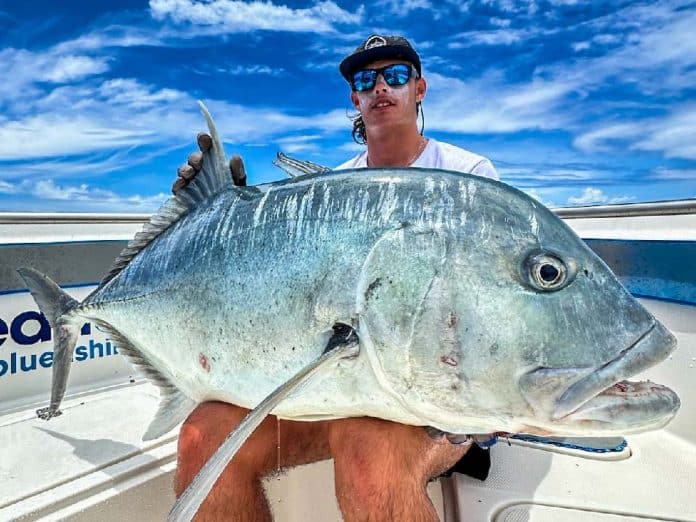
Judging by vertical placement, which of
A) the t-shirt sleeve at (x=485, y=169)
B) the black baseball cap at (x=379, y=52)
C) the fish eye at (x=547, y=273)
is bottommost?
the fish eye at (x=547, y=273)

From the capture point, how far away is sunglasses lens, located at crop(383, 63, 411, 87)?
242cm

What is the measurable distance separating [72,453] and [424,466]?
4.49 ft

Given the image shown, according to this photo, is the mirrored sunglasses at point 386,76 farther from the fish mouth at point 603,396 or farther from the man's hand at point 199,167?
the fish mouth at point 603,396

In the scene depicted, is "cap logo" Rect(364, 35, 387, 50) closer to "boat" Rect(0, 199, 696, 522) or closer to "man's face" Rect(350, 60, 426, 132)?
"man's face" Rect(350, 60, 426, 132)

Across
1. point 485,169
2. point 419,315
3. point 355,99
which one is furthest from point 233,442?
point 355,99

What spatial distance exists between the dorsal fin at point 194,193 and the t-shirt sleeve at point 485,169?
1119 mm

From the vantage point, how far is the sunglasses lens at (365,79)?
2.44m

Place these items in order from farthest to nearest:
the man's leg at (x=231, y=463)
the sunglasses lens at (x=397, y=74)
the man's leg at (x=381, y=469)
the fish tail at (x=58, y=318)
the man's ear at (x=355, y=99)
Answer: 1. the man's ear at (x=355, y=99)
2. the sunglasses lens at (x=397, y=74)
3. the fish tail at (x=58, y=318)
4. the man's leg at (x=231, y=463)
5. the man's leg at (x=381, y=469)

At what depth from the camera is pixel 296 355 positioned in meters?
1.22

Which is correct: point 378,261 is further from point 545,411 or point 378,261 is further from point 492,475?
point 492,475

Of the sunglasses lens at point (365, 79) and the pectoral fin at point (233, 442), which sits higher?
the sunglasses lens at point (365, 79)

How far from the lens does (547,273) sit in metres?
1.06

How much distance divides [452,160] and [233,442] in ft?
5.60

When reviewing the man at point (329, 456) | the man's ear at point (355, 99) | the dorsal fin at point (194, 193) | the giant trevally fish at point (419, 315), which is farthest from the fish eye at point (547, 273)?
the man's ear at point (355, 99)
